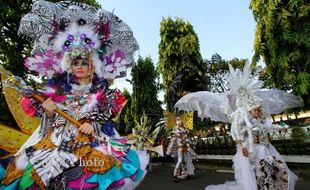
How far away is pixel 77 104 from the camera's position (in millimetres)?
4574

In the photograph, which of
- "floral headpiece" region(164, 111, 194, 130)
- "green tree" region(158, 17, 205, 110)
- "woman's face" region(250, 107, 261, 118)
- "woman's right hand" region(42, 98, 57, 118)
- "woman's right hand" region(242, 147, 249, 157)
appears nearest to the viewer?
"woman's right hand" region(42, 98, 57, 118)

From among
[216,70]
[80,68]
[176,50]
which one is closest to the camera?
[80,68]

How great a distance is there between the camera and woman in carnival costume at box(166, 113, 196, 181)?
1373 cm

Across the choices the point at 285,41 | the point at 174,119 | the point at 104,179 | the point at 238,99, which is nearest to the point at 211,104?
the point at 238,99

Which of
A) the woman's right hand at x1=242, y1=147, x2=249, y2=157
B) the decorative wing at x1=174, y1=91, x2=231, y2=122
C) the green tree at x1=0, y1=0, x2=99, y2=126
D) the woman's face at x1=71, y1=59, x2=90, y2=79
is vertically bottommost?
the woman's right hand at x1=242, y1=147, x2=249, y2=157

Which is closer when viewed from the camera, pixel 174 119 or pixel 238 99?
pixel 238 99

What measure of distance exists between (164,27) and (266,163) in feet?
79.1

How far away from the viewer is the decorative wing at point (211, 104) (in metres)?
9.30

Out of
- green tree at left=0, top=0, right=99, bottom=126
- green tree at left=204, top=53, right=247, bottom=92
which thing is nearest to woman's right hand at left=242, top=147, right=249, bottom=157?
green tree at left=0, top=0, right=99, bottom=126

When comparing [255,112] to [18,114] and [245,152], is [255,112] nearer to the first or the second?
[245,152]

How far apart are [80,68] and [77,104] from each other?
0.49 m

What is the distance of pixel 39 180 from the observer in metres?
3.95

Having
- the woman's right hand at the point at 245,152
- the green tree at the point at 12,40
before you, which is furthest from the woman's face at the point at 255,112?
the green tree at the point at 12,40

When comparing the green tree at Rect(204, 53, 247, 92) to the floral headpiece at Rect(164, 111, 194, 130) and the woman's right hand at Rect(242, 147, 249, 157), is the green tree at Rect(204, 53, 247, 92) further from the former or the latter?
the woman's right hand at Rect(242, 147, 249, 157)
